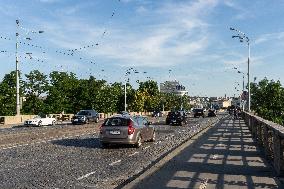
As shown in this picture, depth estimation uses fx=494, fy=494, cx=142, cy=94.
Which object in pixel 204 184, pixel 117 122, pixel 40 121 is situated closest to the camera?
pixel 204 184

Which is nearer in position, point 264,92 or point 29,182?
point 29,182

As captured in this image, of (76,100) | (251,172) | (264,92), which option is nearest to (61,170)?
(251,172)

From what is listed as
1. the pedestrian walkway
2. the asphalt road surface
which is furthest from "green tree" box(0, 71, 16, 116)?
the pedestrian walkway

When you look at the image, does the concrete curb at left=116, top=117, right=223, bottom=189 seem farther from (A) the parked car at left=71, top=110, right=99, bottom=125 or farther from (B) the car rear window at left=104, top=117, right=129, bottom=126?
(A) the parked car at left=71, top=110, right=99, bottom=125

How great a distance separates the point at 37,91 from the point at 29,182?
82.3 meters

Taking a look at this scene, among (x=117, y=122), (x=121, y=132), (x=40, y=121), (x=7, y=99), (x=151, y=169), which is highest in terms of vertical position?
(x=7, y=99)

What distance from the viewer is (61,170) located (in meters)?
14.1

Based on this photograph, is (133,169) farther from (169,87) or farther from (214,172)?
(169,87)

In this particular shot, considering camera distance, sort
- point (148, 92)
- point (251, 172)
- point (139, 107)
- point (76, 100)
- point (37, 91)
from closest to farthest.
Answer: point (251, 172)
point (37, 91)
point (76, 100)
point (139, 107)
point (148, 92)

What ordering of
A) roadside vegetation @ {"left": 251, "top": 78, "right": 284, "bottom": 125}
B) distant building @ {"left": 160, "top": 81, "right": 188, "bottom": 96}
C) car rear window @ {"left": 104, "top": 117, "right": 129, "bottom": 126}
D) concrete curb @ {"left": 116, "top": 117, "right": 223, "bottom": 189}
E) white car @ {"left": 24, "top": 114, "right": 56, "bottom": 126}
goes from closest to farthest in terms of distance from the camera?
concrete curb @ {"left": 116, "top": 117, "right": 223, "bottom": 189}, car rear window @ {"left": 104, "top": 117, "right": 129, "bottom": 126}, white car @ {"left": 24, "top": 114, "right": 56, "bottom": 126}, roadside vegetation @ {"left": 251, "top": 78, "right": 284, "bottom": 125}, distant building @ {"left": 160, "top": 81, "right": 188, "bottom": 96}

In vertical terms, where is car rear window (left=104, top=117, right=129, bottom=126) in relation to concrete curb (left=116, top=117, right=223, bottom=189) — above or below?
above

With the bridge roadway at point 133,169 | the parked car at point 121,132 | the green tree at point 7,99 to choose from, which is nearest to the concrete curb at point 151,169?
the bridge roadway at point 133,169

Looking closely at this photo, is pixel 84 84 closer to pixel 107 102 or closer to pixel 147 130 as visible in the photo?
pixel 107 102

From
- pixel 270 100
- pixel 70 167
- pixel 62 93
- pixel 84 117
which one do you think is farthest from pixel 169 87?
pixel 70 167
